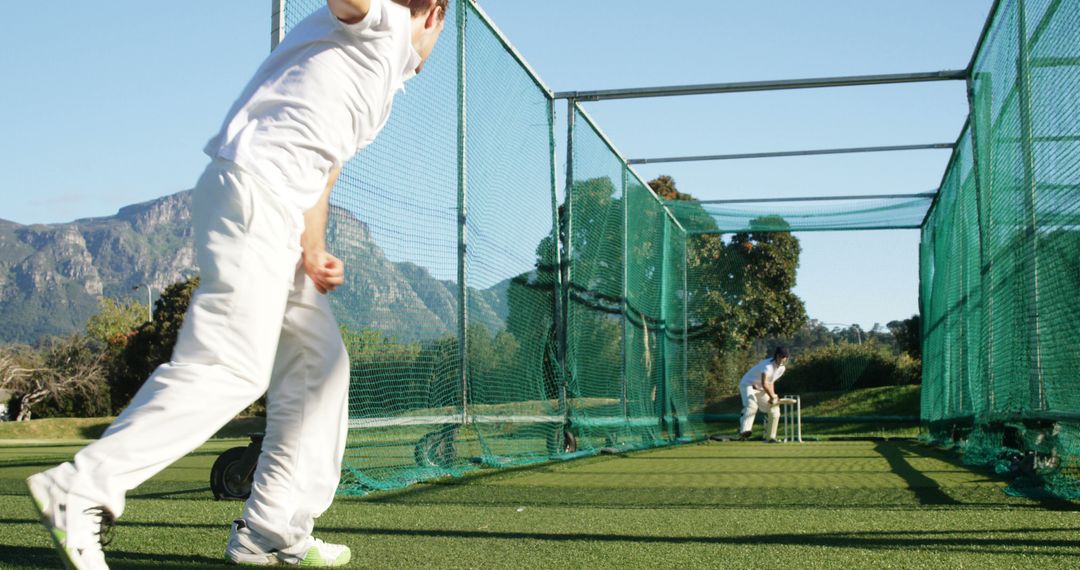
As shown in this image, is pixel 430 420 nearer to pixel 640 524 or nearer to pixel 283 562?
pixel 640 524

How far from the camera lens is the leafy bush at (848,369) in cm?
1848

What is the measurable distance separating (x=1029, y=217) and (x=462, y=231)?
340 centimetres

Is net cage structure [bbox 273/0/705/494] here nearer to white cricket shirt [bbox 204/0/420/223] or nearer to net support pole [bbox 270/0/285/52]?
net support pole [bbox 270/0/285/52]

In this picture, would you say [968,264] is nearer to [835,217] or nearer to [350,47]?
[835,217]

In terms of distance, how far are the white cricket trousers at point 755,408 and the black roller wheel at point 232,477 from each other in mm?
10774

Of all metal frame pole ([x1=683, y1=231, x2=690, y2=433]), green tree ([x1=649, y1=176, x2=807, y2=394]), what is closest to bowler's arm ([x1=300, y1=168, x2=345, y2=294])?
green tree ([x1=649, y1=176, x2=807, y2=394])

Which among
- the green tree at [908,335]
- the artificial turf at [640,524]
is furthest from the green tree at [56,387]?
the artificial turf at [640,524]

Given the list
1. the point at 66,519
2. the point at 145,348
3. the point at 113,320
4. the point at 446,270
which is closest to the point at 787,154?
the point at 446,270

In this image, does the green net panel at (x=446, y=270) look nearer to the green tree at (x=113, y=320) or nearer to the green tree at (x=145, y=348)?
the green tree at (x=145, y=348)

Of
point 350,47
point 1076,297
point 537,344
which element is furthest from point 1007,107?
point 350,47

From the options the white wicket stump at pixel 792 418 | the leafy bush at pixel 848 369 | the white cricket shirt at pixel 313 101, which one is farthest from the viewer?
the leafy bush at pixel 848 369

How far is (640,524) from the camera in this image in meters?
3.92

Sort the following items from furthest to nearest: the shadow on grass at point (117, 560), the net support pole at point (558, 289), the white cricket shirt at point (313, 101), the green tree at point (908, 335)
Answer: the green tree at point (908, 335) → the net support pole at point (558, 289) → the shadow on grass at point (117, 560) → the white cricket shirt at point (313, 101)

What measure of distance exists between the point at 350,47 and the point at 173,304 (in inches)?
1664
